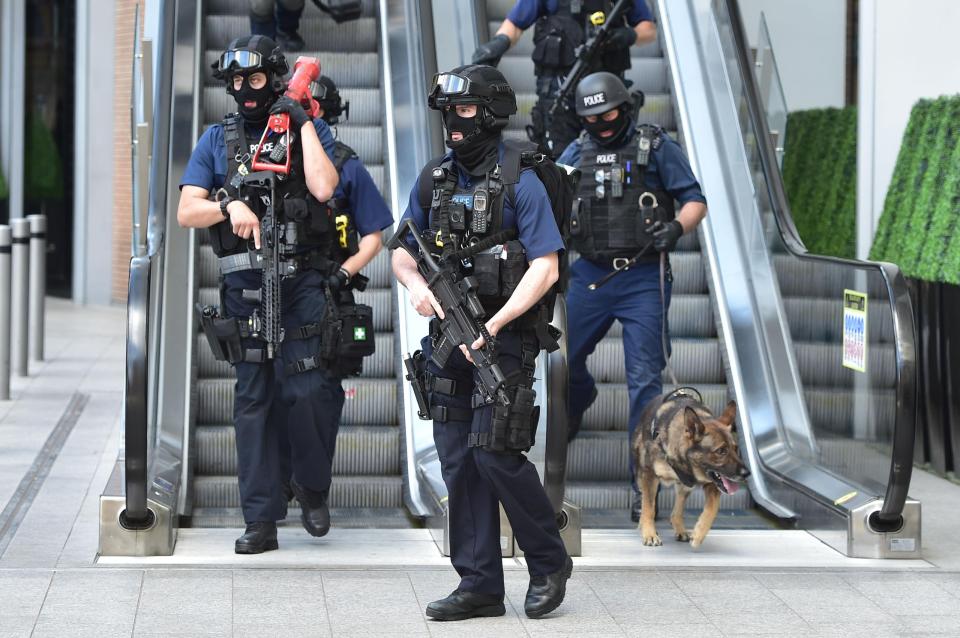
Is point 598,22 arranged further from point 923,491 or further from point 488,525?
point 488,525

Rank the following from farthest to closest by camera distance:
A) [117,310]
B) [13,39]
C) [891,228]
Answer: [13,39]
[117,310]
[891,228]

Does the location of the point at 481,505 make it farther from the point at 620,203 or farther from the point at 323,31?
the point at 323,31

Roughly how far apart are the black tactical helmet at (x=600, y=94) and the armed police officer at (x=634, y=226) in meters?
0.07

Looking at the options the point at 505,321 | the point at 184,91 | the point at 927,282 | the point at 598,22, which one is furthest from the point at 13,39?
the point at 505,321

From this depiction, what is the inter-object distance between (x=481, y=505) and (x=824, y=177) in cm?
802

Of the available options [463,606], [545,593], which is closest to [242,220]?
[463,606]

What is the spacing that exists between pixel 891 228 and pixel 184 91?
172 inches

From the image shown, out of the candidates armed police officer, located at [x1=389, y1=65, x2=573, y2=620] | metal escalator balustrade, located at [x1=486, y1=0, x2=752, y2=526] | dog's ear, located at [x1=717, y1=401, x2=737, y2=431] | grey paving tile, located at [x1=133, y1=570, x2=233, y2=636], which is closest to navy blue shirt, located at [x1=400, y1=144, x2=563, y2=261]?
armed police officer, located at [x1=389, y1=65, x2=573, y2=620]

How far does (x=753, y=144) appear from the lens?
9055 millimetres

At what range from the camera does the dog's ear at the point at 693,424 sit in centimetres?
657

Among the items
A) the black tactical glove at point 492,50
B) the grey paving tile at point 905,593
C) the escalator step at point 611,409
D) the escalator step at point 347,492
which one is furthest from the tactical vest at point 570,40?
the grey paving tile at point 905,593

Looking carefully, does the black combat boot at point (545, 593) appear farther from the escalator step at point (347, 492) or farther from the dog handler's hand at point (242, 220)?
the escalator step at point (347, 492)

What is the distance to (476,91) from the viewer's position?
5.65 m

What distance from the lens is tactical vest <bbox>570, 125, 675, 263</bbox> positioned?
7.56 meters
